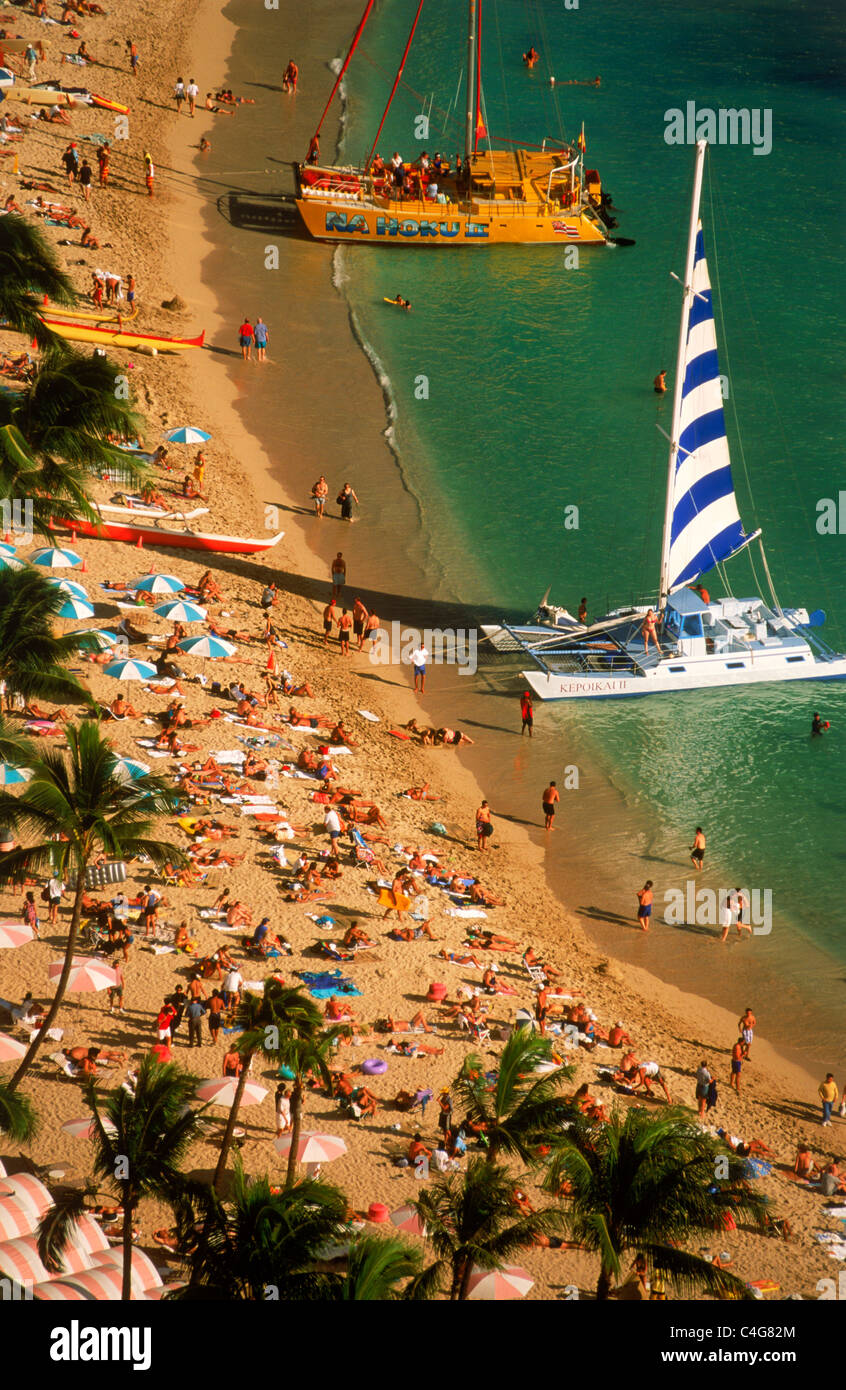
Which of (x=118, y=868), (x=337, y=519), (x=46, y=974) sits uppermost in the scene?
(x=337, y=519)

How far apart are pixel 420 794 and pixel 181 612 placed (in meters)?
7.95

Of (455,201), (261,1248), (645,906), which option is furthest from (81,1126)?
(455,201)

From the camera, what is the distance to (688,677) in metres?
44.0

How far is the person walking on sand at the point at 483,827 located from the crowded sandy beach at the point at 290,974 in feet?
0.27

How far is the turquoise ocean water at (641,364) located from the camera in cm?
4134

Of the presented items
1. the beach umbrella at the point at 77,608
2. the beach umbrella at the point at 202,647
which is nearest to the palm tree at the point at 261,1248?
the beach umbrella at the point at 77,608

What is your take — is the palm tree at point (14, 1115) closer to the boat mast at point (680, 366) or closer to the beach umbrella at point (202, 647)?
the beach umbrella at point (202, 647)

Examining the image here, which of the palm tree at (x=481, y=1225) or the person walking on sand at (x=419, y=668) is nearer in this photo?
the palm tree at (x=481, y=1225)

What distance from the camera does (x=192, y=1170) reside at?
2492cm

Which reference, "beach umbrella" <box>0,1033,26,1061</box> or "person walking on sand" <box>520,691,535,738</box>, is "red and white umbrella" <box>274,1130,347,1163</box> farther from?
"person walking on sand" <box>520,691,535,738</box>
